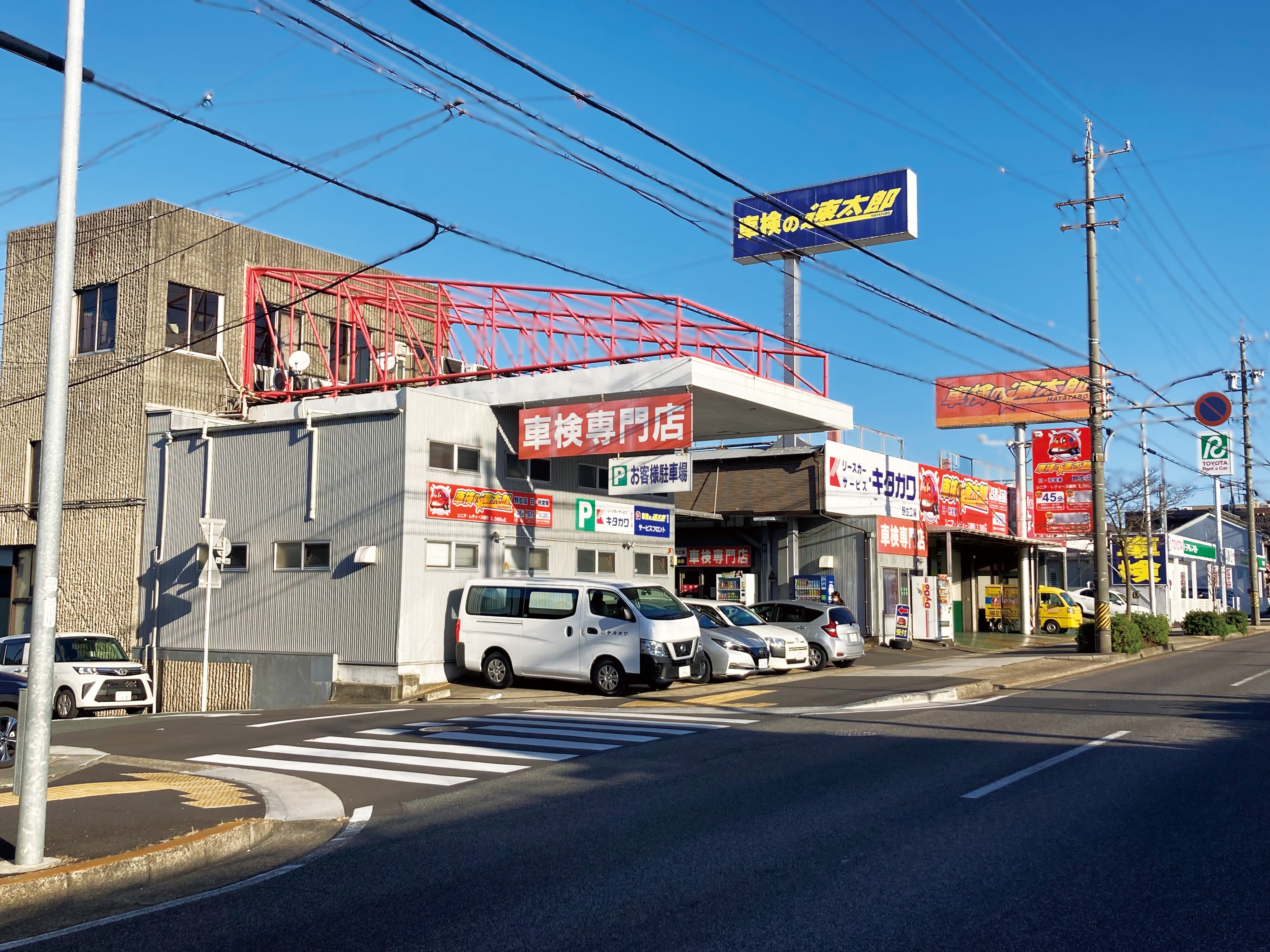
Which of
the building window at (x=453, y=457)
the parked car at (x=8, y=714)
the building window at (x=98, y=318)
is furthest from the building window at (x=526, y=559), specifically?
the building window at (x=98, y=318)

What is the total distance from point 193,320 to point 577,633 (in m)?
14.0

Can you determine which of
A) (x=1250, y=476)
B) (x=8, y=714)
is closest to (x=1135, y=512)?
(x=1250, y=476)

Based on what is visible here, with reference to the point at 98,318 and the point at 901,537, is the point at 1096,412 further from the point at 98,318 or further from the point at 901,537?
the point at 98,318

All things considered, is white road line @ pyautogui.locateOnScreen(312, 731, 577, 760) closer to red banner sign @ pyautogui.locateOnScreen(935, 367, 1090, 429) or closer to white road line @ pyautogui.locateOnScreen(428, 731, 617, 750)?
white road line @ pyautogui.locateOnScreen(428, 731, 617, 750)

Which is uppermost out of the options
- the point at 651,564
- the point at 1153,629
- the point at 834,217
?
the point at 834,217

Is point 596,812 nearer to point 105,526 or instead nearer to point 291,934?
point 291,934

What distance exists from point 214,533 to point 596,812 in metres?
14.7

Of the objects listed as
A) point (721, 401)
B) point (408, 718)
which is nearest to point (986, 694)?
point (721, 401)

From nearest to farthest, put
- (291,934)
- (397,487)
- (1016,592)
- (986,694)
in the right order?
1. (291,934)
2. (986,694)
3. (397,487)
4. (1016,592)

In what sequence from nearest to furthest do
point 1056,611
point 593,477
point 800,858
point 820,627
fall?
point 800,858, point 820,627, point 593,477, point 1056,611

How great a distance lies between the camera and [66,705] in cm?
2005

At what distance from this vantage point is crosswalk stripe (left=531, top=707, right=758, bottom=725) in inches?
599

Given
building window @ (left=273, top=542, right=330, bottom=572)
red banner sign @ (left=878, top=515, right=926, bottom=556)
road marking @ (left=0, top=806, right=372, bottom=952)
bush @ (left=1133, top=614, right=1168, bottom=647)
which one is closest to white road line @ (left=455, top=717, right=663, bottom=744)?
road marking @ (left=0, top=806, right=372, bottom=952)

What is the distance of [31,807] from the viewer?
7.20m
